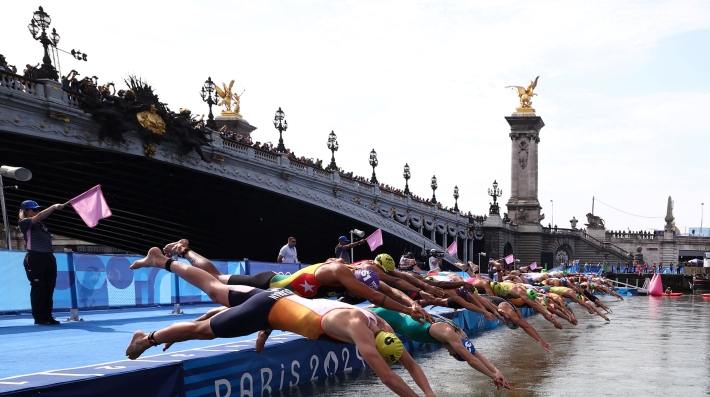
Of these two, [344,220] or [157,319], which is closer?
[157,319]

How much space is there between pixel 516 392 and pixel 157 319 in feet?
23.5

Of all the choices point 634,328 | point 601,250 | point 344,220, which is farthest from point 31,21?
point 601,250

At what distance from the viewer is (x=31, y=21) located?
1068 inches

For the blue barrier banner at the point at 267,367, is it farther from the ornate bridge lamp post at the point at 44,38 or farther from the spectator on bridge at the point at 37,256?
the ornate bridge lamp post at the point at 44,38

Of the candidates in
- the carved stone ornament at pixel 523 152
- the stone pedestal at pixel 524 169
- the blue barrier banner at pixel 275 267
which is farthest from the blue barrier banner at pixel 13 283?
the carved stone ornament at pixel 523 152

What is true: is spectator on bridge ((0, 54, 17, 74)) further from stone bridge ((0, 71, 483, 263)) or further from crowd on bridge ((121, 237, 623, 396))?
crowd on bridge ((121, 237, 623, 396))

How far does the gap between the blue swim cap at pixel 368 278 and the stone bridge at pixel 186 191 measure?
2250 centimetres

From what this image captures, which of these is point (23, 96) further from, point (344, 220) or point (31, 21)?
point (344, 220)

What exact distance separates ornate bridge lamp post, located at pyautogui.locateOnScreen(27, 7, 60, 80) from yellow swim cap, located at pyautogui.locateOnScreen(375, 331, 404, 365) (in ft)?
77.7

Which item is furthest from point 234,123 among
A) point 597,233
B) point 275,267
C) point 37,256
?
point 37,256

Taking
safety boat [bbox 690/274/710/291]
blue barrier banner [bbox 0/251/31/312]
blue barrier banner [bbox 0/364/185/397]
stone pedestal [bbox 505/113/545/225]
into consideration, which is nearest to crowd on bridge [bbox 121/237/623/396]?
blue barrier banner [bbox 0/364/185/397]

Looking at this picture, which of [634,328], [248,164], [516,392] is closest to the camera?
[516,392]

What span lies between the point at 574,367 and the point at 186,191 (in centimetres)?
3607

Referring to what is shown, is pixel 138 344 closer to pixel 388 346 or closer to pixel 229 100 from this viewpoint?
pixel 388 346
